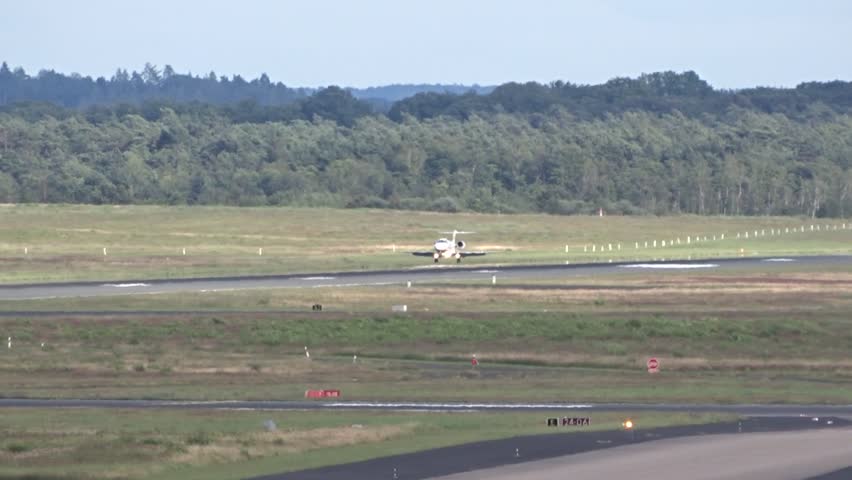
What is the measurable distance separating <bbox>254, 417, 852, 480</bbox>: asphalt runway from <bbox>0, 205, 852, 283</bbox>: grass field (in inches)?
2435

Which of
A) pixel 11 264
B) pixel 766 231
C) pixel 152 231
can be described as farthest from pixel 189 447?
pixel 766 231

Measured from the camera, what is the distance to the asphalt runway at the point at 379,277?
87.7 m

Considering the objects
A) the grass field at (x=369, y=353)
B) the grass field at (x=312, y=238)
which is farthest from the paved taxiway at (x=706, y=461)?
the grass field at (x=312, y=238)

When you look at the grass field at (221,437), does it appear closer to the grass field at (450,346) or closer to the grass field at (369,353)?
the grass field at (369,353)

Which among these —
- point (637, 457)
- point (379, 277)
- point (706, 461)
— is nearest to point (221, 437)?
point (637, 457)

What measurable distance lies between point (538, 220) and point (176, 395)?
130 m

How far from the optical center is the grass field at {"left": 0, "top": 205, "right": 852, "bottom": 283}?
11250cm

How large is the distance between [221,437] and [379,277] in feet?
190

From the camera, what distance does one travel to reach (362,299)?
82938 mm

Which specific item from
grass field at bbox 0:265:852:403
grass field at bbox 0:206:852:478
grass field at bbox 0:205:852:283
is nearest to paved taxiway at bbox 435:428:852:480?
grass field at bbox 0:206:852:478

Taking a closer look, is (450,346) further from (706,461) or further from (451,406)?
(706,461)

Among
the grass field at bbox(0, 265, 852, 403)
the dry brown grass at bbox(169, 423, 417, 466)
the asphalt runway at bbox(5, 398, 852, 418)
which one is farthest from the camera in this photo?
the grass field at bbox(0, 265, 852, 403)

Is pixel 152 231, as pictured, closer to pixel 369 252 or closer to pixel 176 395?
pixel 369 252

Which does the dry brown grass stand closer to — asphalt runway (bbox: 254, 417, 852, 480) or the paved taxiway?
asphalt runway (bbox: 254, 417, 852, 480)
